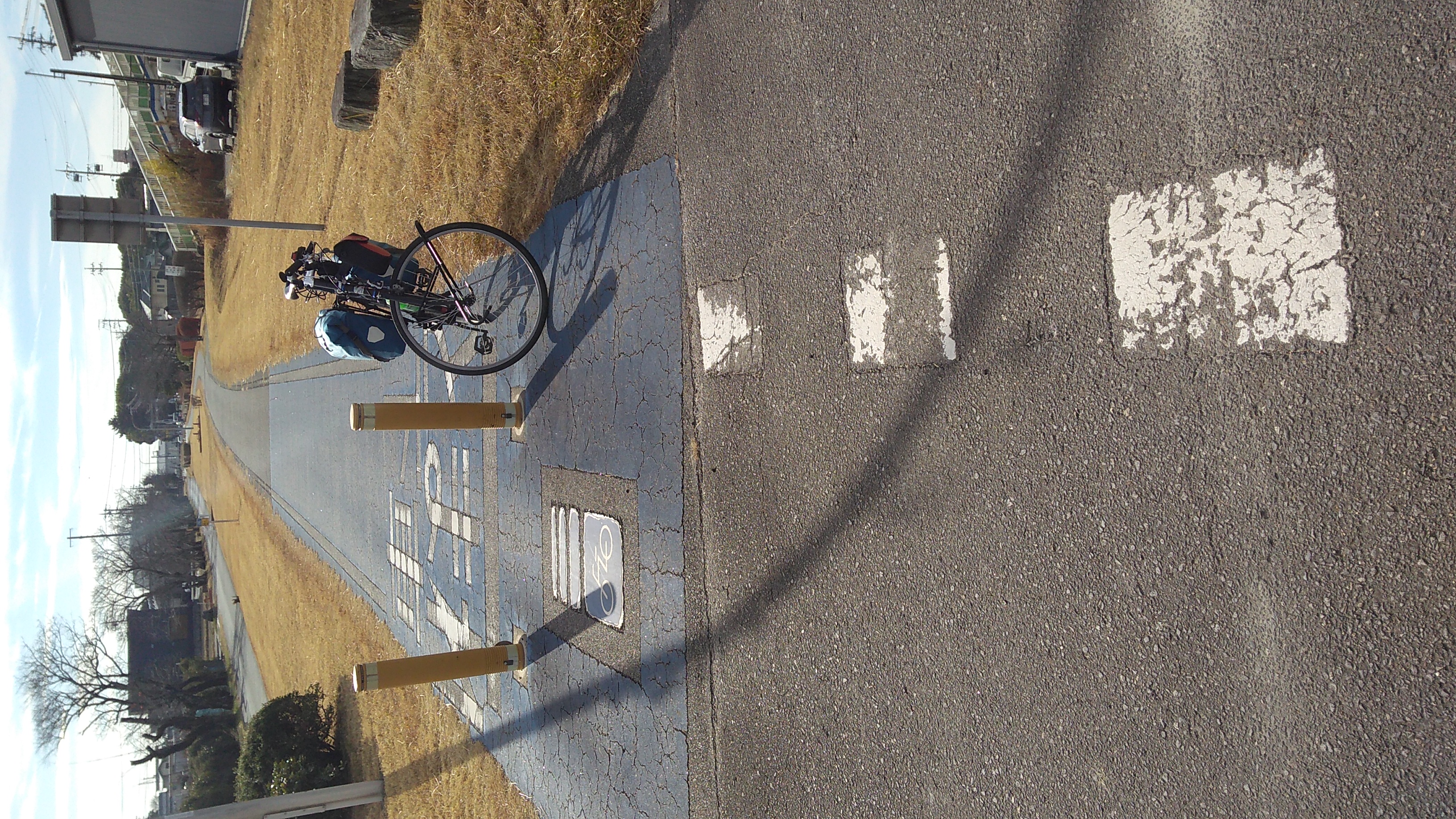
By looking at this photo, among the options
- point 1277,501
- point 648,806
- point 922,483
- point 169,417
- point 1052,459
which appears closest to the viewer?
point 1277,501

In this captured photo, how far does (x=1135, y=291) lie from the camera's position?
2727mm

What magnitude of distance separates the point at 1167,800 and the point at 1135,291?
1.63m

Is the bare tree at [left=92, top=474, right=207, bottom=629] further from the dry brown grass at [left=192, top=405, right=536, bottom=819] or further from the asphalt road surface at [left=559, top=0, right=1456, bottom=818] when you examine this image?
the asphalt road surface at [left=559, top=0, right=1456, bottom=818]

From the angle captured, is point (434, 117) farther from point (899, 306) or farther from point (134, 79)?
point (134, 79)

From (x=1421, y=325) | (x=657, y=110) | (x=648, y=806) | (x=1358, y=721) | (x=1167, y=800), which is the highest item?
(x=657, y=110)

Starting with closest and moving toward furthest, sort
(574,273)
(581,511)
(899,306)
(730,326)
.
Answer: (899,306) < (730,326) < (581,511) < (574,273)

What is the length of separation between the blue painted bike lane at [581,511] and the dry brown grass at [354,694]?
0.46m

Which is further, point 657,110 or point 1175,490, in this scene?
point 657,110

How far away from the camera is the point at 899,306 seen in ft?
11.5

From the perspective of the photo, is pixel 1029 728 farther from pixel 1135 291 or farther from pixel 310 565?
pixel 310 565

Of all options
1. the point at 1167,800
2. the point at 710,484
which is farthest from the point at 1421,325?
the point at 710,484

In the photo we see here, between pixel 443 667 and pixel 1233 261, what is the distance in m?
6.32

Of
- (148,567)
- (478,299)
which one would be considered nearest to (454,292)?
(478,299)

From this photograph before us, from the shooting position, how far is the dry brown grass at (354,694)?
8.00 meters
